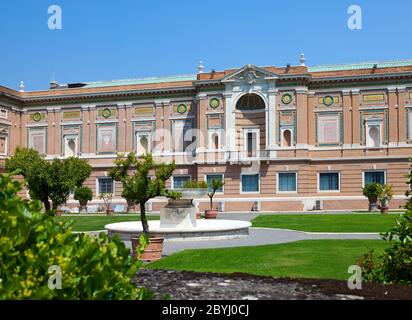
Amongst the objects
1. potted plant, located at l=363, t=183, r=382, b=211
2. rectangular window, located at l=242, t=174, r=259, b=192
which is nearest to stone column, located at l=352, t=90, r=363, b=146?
potted plant, located at l=363, t=183, r=382, b=211

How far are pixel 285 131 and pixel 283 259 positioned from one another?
3029 cm

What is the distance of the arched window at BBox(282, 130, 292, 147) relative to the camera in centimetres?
4294

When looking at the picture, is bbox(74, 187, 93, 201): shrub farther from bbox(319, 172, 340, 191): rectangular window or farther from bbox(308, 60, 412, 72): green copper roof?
bbox(308, 60, 412, 72): green copper roof

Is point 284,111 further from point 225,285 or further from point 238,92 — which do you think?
point 225,285

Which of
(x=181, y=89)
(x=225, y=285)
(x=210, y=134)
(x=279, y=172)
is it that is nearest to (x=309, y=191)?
(x=279, y=172)

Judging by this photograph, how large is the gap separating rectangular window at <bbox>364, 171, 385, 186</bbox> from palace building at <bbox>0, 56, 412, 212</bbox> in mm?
81

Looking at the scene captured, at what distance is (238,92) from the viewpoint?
43625mm

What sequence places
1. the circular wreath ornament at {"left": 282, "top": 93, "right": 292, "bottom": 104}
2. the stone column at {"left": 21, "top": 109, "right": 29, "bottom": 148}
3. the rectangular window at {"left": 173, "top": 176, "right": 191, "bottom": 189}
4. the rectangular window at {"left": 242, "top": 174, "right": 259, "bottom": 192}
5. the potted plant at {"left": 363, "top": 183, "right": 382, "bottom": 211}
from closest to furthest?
1. the potted plant at {"left": 363, "top": 183, "right": 382, "bottom": 211}
2. the circular wreath ornament at {"left": 282, "top": 93, "right": 292, "bottom": 104}
3. the rectangular window at {"left": 242, "top": 174, "right": 259, "bottom": 192}
4. the rectangular window at {"left": 173, "top": 176, "right": 191, "bottom": 189}
5. the stone column at {"left": 21, "top": 109, "right": 29, "bottom": 148}

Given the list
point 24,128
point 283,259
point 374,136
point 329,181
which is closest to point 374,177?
point 374,136

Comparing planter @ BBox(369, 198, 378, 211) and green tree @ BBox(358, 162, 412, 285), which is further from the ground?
green tree @ BBox(358, 162, 412, 285)

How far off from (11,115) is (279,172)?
27026mm

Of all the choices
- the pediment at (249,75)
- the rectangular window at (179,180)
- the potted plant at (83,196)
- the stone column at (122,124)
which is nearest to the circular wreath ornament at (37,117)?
the stone column at (122,124)

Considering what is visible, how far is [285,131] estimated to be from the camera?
1694 inches
